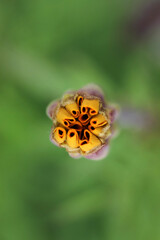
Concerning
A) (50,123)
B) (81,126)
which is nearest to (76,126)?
(81,126)

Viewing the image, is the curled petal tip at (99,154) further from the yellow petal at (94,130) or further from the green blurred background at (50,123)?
the green blurred background at (50,123)

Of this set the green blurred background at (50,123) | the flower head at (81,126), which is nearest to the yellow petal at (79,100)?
the flower head at (81,126)

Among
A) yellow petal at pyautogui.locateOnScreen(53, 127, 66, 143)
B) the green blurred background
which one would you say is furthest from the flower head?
the green blurred background

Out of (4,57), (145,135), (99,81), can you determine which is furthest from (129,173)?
(4,57)

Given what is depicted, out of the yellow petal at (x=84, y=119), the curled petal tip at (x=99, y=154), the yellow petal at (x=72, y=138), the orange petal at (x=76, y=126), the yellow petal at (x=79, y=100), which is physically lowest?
the curled petal tip at (x=99, y=154)

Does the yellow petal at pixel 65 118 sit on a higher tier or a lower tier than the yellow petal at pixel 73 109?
lower

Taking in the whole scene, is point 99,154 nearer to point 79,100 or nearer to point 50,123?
point 79,100

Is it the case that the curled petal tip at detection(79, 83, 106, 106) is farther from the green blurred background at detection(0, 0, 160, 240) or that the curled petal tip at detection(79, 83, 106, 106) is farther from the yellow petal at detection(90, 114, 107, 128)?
the green blurred background at detection(0, 0, 160, 240)
